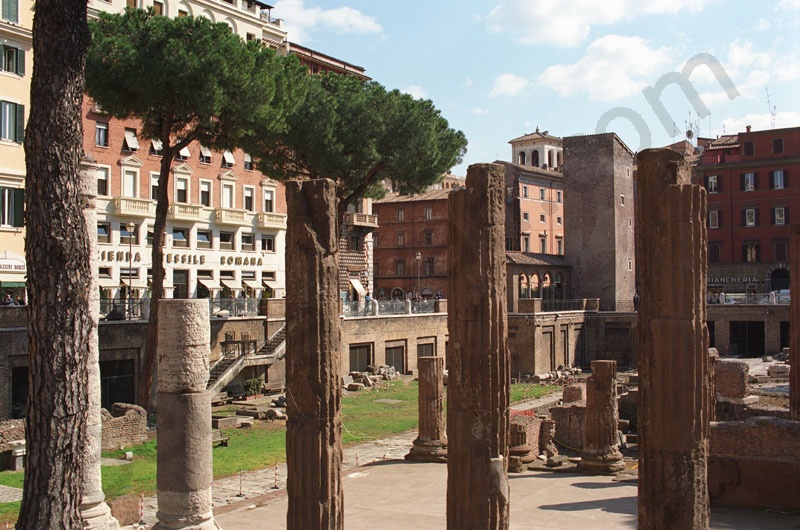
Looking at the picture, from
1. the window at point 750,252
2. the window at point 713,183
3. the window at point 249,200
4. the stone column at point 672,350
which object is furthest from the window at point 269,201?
the stone column at point 672,350

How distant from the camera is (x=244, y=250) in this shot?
35.1m

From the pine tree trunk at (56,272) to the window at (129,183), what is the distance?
24.1m

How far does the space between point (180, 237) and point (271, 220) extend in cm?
502

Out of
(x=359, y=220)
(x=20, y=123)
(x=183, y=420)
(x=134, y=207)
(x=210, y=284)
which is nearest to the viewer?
(x=183, y=420)

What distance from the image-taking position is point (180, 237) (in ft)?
106

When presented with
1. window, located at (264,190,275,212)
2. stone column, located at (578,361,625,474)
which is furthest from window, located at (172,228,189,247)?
stone column, located at (578,361,625,474)

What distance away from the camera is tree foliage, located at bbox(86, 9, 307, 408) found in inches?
830

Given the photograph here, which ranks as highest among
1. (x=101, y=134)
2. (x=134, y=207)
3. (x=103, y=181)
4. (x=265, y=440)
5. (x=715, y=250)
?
(x=101, y=134)

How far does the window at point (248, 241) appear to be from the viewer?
35.2 meters

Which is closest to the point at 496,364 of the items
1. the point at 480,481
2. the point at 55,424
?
the point at 480,481

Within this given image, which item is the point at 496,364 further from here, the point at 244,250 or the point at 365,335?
the point at 244,250

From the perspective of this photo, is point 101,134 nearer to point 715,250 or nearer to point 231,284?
point 231,284

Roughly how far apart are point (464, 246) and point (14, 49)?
21868mm

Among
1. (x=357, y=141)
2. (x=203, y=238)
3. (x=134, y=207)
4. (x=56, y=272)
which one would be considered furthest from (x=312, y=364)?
(x=203, y=238)
